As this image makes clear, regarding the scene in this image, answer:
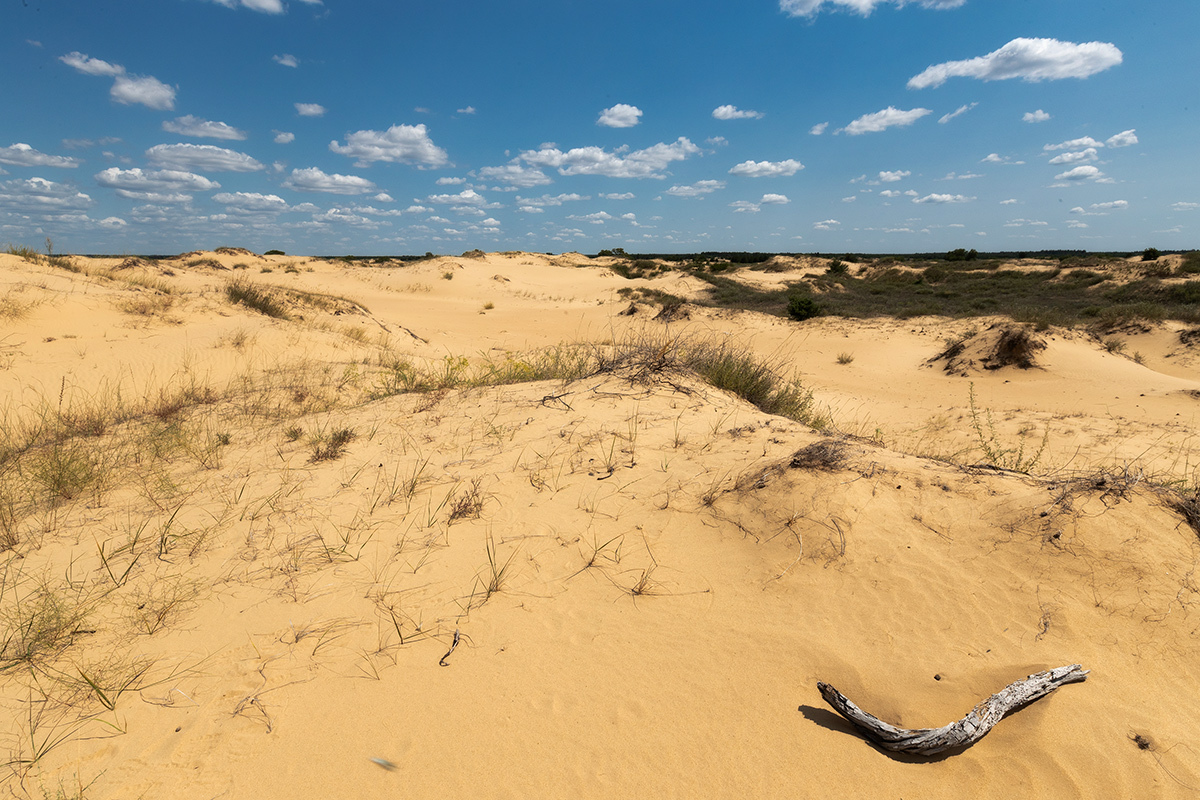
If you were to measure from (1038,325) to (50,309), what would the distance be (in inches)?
778

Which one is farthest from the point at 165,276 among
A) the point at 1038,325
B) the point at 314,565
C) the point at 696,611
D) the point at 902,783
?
the point at 1038,325

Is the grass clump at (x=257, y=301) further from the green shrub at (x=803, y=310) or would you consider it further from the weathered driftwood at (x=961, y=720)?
the green shrub at (x=803, y=310)

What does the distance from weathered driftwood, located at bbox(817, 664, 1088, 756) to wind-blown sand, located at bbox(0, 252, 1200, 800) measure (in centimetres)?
7

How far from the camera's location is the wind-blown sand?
2.11m

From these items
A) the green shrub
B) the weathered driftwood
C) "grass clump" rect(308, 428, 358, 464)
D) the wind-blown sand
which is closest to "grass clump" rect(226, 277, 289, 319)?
the wind-blown sand

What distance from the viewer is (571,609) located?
2932mm

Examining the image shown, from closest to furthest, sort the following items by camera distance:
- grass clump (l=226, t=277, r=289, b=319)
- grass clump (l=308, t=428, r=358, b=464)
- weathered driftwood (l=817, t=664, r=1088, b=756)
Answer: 1. weathered driftwood (l=817, t=664, r=1088, b=756)
2. grass clump (l=308, t=428, r=358, b=464)
3. grass clump (l=226, t=277, r=289, b=319)

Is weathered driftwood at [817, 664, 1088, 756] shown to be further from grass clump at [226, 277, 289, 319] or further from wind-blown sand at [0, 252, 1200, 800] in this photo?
grass clump at [226, 277, 289, 319]

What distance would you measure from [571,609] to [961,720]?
179cm

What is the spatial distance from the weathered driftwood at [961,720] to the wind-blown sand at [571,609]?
0.24ft

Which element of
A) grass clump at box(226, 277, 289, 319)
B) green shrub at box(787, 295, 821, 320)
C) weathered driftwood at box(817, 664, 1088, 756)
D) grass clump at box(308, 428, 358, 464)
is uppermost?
grass clump at box(226, 277, 289, 319)

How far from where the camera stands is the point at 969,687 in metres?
2.38

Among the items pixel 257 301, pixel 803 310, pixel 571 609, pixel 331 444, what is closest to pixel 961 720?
pixel 571 609

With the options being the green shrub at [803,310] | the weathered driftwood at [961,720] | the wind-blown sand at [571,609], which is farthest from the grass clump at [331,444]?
the green shrub at [803,310]
